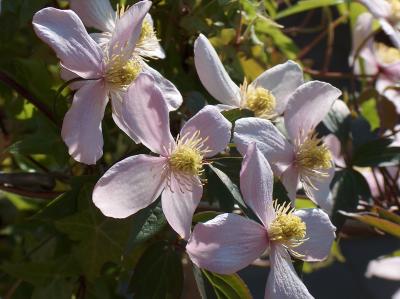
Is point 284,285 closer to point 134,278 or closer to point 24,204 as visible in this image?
point 134,278

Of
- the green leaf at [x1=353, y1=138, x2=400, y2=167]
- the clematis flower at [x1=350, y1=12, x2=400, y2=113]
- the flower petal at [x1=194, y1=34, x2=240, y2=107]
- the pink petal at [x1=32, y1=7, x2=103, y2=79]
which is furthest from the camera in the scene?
the clematis flower at [x1=350, y1=12, x2=400, y2=113]

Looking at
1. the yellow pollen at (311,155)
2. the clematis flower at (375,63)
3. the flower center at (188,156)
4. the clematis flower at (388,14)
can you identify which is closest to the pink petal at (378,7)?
the clematis flower at (388,14)

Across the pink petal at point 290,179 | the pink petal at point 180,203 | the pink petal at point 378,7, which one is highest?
the pink petal at point 378,7

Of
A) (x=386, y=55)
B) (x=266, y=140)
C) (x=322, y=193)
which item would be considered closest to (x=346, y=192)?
(x=322, y=193)

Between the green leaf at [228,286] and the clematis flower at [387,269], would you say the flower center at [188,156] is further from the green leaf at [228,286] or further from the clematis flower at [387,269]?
the clematis flower at [387,269]

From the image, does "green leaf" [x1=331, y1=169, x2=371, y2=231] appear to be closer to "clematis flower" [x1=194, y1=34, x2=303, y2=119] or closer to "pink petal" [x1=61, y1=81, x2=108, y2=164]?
"clematis flower" [x1=194, y1=34, x2=303, y2=119]

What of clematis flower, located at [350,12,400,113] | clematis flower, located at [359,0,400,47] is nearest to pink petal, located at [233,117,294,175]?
clematis flower, located at [359,0,400,47]
